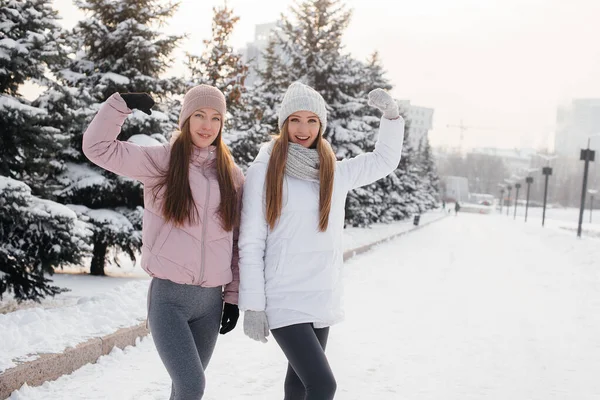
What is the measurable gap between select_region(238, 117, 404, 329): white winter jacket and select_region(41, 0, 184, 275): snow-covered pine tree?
8.81m

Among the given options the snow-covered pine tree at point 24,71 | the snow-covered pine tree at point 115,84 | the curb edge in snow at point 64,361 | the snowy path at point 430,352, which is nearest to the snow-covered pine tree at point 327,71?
the snow-covered pine tree at point 115,84

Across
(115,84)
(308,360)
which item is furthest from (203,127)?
(115,84)

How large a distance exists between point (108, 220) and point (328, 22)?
49.7ft

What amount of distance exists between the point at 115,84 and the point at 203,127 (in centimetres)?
994

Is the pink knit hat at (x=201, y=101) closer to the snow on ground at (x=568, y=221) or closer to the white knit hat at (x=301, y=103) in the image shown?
the white knit hat at (x=301, y=103)

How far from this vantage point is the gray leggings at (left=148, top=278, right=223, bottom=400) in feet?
8.89

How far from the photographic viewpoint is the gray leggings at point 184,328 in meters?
2.71

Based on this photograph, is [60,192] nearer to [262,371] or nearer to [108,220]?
[108,220]

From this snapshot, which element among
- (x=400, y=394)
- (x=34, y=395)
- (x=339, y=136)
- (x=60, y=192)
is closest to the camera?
(x=34, y=395)

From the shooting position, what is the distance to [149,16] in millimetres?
12148

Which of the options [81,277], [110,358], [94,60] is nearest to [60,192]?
[81,277]

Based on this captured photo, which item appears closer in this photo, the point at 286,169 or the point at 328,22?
the point at 286,169

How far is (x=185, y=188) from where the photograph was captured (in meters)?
2.87

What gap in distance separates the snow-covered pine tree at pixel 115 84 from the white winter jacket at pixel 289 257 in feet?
28.9
